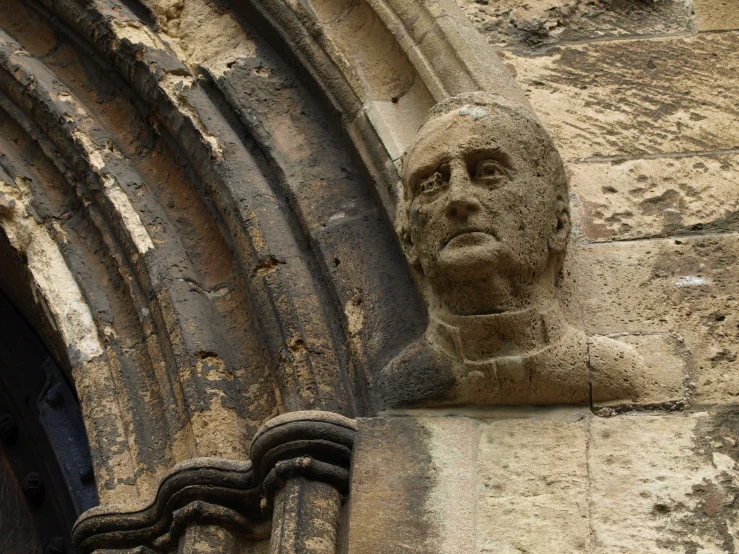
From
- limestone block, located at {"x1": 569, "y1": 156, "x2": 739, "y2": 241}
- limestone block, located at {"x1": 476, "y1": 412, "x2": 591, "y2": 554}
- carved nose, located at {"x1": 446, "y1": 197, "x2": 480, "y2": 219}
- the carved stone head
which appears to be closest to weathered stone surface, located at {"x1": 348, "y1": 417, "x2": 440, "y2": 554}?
limestone block, located at {"x1": 476, "y1": 412, "x2": 591, "y2": 554}

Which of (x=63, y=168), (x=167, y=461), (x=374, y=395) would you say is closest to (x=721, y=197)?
(x=374, y=395)

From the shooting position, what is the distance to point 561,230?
275 cm

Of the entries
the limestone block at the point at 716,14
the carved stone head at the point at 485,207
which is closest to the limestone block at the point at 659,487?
the carved stone head at the point at 485,207

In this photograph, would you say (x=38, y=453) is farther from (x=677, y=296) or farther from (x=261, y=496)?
(x=677, y=296)

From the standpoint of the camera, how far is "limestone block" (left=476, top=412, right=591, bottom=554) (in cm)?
243

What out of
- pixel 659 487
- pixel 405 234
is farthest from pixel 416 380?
pixel 659 487

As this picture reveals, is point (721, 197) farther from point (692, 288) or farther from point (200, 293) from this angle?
point (200, 293)

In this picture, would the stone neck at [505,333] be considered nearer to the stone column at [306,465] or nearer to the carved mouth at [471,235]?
the carved mouth at [471,235]

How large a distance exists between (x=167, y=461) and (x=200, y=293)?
16.0 inches

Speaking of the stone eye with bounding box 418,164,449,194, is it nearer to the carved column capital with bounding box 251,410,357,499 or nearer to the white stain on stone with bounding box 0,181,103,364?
the carved column capital with bounding box 251,410,357,499

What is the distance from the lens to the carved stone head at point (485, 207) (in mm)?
2609

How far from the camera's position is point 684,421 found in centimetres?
258

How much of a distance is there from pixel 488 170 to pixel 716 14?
117 centimetres

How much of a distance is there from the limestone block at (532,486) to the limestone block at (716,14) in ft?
4.41
